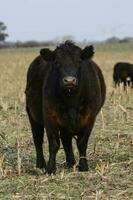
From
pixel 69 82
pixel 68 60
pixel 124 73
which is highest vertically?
pixel 68 60

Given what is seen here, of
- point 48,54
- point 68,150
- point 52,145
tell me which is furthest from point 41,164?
point 48,54

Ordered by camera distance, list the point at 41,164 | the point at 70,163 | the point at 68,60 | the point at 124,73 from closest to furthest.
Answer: the point at 68,60 → the point at 70,163 → the point at 41,164 → the point at 124,73

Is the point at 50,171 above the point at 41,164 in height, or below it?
above

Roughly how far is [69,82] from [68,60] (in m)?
0.47

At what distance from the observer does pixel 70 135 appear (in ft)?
26.9

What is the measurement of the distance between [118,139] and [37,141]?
183 cm

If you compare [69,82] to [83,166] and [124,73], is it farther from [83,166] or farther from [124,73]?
[124,73]

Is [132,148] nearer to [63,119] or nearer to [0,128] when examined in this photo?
[63,119]

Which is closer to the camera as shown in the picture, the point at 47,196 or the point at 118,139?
the point at 47,196

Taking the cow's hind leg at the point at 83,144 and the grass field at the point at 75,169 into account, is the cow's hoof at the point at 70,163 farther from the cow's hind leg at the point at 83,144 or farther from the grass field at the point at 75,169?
the cow's hind leg at the point at 83,144

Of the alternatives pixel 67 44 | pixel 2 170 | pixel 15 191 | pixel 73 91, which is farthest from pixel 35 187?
pixel 67 44

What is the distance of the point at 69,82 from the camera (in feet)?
24.4

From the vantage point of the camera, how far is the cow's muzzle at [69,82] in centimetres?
743

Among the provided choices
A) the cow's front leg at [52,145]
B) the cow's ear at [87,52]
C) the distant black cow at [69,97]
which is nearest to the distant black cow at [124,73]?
the distant black cow at [69,97]
